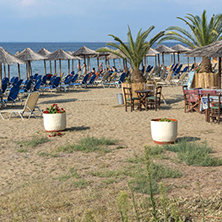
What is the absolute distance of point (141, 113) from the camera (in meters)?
10.3

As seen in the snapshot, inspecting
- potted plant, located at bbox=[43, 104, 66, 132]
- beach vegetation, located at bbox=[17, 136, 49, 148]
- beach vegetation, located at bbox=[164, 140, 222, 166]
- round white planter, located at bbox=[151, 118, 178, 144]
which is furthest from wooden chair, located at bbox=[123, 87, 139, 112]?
beach vegetation, located at bbox=[164, 140, 222, 166]

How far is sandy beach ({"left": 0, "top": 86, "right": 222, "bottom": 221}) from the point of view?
4598 mm

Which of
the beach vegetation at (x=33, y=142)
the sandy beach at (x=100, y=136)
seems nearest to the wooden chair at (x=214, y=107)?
the sandy beach at (x=100, y=136)

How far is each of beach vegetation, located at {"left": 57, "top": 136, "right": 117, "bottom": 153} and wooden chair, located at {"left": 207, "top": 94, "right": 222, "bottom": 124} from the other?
2.70 metres

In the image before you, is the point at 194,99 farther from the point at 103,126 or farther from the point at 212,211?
the point at 212,211

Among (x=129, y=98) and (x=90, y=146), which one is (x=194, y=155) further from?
(x=129, y=98)

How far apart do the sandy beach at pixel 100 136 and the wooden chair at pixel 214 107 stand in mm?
205

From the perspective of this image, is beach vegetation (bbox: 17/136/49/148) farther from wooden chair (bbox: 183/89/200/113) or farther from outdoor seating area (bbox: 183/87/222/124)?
wooden chair (bbox: 183/89/200/113)

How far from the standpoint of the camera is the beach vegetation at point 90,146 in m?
6.17


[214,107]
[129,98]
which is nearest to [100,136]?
[214,107]

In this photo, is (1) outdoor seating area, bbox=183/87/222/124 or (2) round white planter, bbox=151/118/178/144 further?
(1) outdoor seating area, bbox=183/87/222/124

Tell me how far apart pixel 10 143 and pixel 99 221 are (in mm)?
3917

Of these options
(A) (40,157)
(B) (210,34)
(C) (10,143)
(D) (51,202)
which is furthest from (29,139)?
(B) (210,34)

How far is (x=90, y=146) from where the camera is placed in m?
6.32
